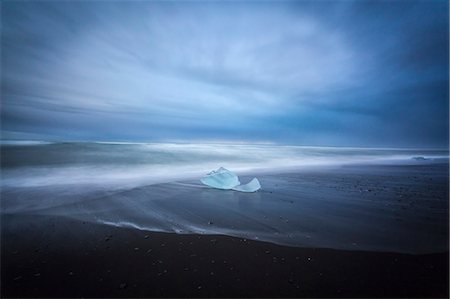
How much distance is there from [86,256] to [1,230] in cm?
232

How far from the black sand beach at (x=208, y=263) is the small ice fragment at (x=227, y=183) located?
2767 millimetres

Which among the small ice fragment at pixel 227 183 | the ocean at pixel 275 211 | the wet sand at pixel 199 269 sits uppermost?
the small ice fragment at pixel 227 183

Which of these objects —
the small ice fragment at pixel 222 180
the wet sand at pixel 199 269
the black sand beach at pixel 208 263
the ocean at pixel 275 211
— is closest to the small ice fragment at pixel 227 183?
the small ice fragment at pixel 222 180

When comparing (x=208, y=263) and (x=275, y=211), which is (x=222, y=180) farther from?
(x=208, y=263)

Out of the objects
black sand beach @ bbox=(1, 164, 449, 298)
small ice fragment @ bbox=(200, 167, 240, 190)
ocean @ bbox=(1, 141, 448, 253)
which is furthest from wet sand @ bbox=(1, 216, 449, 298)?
small ice fragment @ bbox=(200, 167, 240, 190)

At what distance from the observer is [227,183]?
7.52 meters

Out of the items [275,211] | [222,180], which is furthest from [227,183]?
[275,211]

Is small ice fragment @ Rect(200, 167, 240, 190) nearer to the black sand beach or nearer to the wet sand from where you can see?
the black sand beach

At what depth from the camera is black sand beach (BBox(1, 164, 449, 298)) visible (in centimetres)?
242

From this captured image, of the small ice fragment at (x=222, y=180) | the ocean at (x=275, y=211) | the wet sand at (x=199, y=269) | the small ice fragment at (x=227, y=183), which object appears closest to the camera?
the wet sand at (x=199, y=269)

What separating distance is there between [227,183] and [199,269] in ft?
15.7

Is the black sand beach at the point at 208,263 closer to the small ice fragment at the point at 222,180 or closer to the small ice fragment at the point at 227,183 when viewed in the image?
the small ice fragment at the point at 227,183

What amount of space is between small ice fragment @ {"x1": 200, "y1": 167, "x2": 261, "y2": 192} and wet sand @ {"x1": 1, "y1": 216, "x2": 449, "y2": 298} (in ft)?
11.6

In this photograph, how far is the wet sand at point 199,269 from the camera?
240cm
